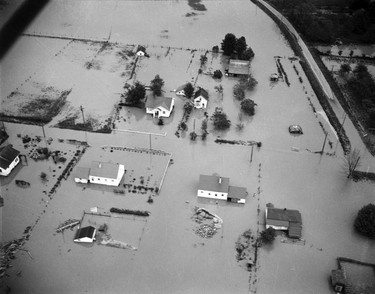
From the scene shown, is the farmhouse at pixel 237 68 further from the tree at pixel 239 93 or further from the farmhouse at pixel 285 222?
the farmhouse at pixel 285 222

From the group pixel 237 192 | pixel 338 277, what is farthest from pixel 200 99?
pixel 338 277

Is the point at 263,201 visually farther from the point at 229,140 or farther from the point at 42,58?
the point at 42,58

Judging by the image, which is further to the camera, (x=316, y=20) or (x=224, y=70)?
(x=316, y=20)

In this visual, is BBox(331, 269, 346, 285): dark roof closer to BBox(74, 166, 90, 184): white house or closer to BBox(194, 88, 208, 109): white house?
BBox(74, 166, 90, 184): white house

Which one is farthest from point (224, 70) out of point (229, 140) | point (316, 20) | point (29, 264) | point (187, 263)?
point (29, 264)

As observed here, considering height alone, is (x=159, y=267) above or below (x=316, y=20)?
below

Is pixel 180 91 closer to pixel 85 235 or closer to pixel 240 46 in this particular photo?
pixel 240 46
